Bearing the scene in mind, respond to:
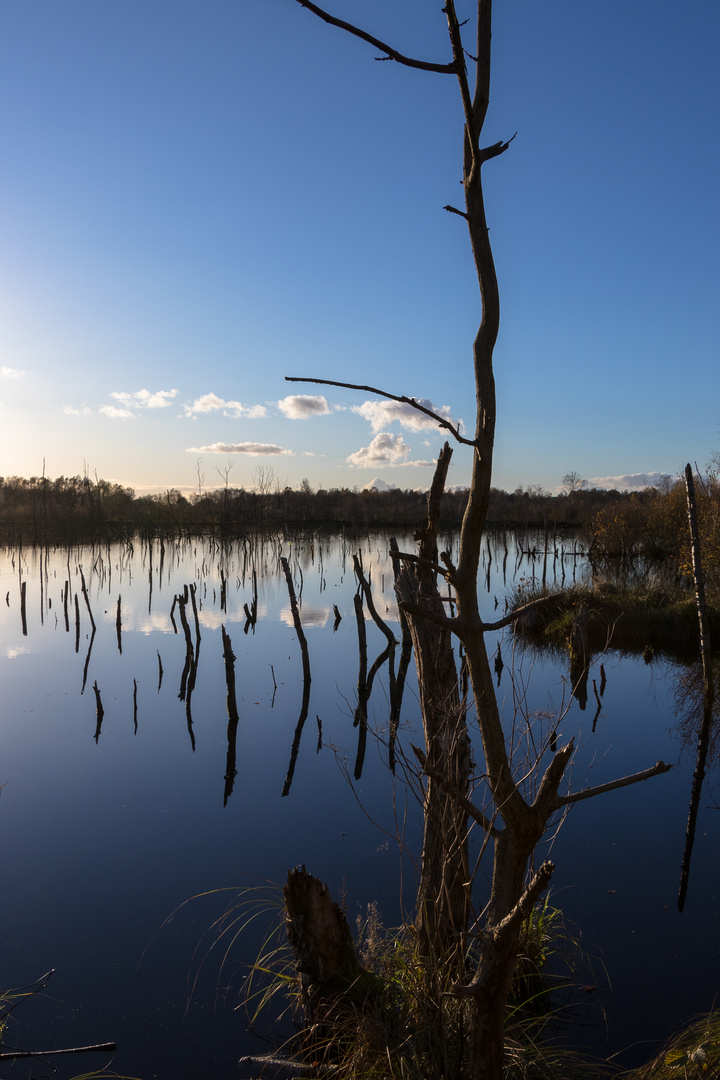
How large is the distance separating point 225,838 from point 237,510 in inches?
2382

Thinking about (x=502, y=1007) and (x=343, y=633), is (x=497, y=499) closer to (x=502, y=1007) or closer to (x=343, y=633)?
(x=343, y=633)

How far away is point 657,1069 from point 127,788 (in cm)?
866

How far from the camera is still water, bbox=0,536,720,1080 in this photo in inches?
222

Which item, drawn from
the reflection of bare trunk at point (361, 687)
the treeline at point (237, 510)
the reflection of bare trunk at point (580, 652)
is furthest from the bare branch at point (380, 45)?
the treeline at point (237, 510)

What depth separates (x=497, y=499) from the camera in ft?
298

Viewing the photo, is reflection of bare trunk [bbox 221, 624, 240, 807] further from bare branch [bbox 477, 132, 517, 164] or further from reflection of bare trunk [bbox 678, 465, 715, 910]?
bare branch [bbox 477, 132, 517, 164]

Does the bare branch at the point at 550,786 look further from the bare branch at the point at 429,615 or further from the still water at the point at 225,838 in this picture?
the still water at the point at 225,838

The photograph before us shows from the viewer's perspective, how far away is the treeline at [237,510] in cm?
6544

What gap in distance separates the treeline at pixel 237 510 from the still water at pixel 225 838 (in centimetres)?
3996

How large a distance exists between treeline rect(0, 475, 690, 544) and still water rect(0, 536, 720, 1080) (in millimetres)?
39959

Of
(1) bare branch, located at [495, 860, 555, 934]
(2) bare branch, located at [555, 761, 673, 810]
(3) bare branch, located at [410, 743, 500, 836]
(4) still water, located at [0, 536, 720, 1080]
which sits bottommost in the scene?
(4) still water, located at [0, 536, 720, 1080]

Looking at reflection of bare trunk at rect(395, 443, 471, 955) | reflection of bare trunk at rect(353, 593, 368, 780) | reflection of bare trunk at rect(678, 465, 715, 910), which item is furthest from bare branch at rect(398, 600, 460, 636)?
reflection of bare trunk at rect(353, 593, 368, 780)

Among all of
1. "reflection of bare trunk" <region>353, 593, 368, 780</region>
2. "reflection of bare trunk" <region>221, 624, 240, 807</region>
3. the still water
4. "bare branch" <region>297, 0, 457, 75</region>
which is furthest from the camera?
"reflection of bare trunk" <region>353, 593, 368, 780</region>

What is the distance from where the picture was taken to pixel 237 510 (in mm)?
68188
